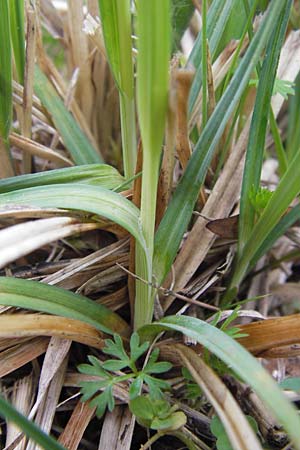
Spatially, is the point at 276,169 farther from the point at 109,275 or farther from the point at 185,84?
the point at 185,84

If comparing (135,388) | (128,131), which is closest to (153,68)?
(128,131)

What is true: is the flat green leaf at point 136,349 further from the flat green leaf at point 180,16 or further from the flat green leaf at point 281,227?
the flat green leaf at point 180,16

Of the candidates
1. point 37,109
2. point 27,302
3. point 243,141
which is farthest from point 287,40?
point 27,302

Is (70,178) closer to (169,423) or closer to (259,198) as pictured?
(259,198)

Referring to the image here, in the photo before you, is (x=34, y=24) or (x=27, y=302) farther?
(x=34, y=24)

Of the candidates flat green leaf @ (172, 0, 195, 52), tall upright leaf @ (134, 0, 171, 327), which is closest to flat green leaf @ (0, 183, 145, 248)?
tall upright leaf @ (134, 0, 171, 327)

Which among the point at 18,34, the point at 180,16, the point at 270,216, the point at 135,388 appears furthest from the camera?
the point at 180,16
